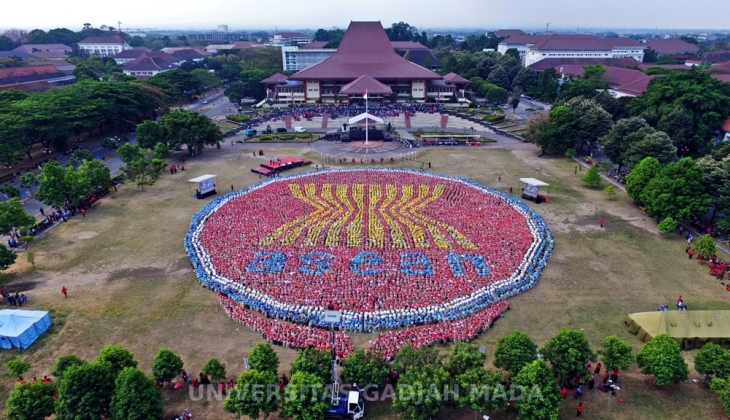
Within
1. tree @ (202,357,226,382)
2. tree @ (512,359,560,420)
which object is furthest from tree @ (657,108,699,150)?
tree @ (202,357,226,382)

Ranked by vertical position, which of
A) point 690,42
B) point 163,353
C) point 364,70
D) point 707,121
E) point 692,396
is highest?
point 690,42

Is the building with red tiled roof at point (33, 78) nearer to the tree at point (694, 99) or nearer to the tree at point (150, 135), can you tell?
the tree at point (150, 135)

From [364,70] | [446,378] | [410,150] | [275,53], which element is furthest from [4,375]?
[275,53]

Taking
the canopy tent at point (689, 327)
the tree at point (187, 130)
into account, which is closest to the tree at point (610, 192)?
the canopy tent at point (689, 327)

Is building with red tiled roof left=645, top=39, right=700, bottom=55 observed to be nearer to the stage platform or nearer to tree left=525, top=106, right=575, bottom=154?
tree left=525, top=106, right=575, bottom=154

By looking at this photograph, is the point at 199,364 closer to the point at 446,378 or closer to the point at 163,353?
the point at 163,353
